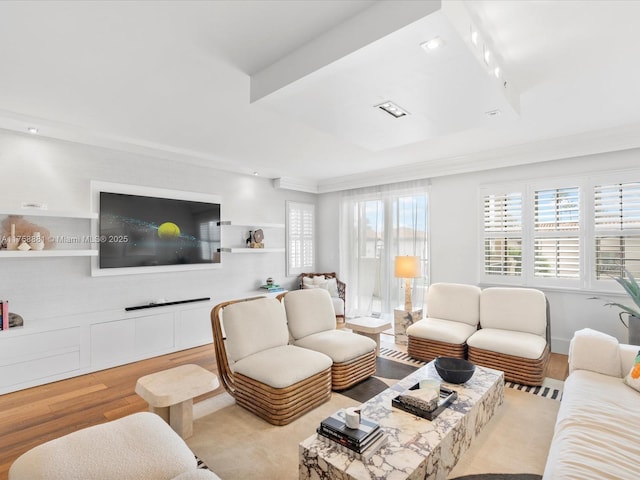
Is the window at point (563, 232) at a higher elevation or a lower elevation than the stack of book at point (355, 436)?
higher

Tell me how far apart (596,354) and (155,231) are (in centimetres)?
478

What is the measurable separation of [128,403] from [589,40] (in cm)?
437

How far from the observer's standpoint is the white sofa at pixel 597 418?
1.49 meters

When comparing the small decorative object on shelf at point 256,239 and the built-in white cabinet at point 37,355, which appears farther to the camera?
the small decorative object on shelf at point 256,239

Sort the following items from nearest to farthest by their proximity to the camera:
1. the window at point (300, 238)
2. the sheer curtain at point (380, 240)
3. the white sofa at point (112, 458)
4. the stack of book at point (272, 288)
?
the white sofa at point (112, 458), the sheer curtain at point (380, 240), the stack of book at point (272, 288), the window at point (300, 238)

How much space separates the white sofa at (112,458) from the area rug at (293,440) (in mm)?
659

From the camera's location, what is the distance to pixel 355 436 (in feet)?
5.56

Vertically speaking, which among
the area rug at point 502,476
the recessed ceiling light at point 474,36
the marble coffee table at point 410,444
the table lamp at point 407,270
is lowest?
the area rug at point 502,476

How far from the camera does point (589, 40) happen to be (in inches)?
78.8

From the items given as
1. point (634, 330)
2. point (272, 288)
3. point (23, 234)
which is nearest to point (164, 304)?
point (23, 234)

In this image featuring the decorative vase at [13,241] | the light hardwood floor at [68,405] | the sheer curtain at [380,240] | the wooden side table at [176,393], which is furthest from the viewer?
the sheer curtain at [380,240]

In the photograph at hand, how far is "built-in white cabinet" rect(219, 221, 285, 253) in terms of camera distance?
5156 millimetres

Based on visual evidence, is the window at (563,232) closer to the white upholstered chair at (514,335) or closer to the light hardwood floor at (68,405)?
the white upholstered chair at (514,335)

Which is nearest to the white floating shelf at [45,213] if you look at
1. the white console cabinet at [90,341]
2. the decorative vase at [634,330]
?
the white console cabinet at [90,341]
